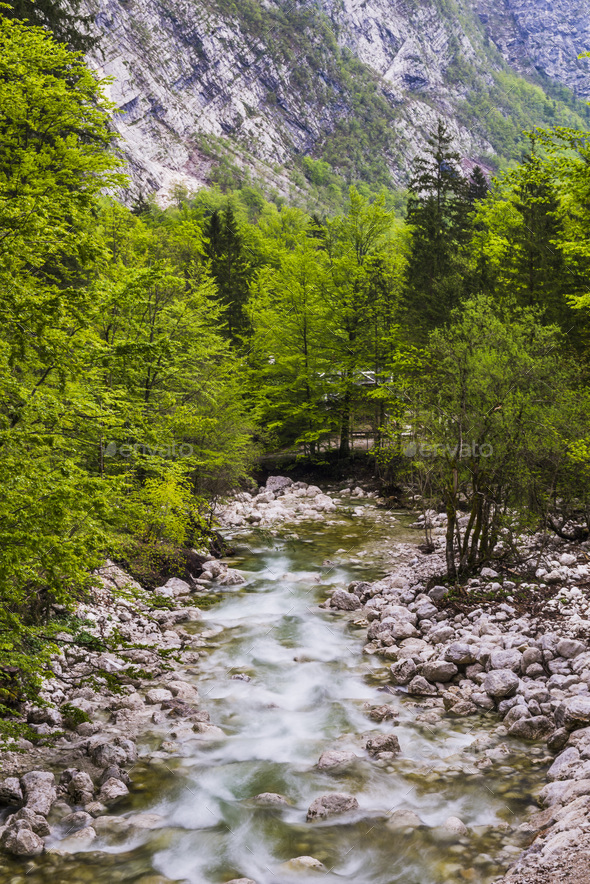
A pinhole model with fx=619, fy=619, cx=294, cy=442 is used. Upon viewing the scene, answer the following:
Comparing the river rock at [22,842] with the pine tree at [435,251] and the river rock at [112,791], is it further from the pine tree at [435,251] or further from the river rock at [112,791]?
the pine tree at [435,251]

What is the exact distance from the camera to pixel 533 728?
305 inches

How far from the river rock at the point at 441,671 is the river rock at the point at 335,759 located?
7.16ft

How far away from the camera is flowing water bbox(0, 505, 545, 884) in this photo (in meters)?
5.82

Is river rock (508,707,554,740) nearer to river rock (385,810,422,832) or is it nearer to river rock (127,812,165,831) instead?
river rock (385,810,422,832)

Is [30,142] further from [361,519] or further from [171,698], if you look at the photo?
[361,519]

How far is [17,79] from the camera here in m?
12.2

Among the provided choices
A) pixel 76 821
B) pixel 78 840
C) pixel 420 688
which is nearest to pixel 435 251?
pixel 420 688

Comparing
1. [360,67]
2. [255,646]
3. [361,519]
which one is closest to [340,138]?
[360,67]

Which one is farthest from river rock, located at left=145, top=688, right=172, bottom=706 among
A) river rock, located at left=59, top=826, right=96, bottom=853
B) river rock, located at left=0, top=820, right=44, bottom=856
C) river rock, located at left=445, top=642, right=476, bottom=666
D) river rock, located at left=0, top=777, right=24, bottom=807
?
river rock, located at left=445, top=642, right=476, bottom=666

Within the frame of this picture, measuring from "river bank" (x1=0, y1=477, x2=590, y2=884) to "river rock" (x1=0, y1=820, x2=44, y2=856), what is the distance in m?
0.03

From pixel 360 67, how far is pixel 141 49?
65.7m

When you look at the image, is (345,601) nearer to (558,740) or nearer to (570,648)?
(570,648)

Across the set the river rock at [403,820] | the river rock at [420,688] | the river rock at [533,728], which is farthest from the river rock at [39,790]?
the river rock at [533,728]

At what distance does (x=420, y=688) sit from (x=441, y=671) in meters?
0.45
